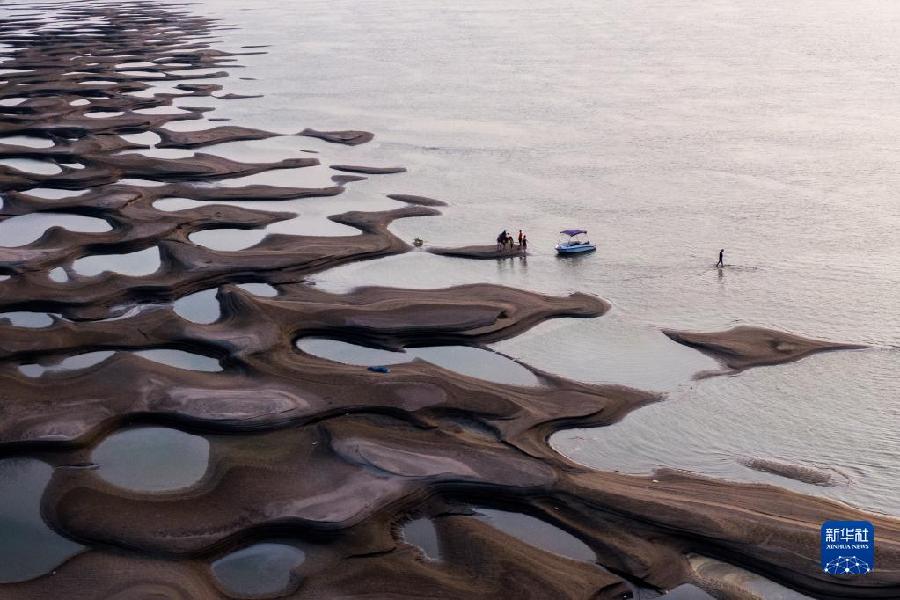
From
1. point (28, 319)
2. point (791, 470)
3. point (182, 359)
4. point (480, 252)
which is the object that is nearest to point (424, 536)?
point (791, 470)

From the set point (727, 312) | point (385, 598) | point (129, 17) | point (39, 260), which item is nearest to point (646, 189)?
point (727, 312)

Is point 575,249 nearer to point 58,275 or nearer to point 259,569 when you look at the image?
point 58,275

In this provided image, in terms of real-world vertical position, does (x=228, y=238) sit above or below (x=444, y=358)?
above

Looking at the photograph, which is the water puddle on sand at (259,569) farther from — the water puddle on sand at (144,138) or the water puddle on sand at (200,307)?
the water puddle on sand at (144,138)

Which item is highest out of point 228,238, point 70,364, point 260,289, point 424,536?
point 228,238

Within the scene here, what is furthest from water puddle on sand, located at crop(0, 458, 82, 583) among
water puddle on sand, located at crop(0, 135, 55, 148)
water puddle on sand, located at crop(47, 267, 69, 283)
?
water puddle on sand, located at crop(0, 135, 55, 148)

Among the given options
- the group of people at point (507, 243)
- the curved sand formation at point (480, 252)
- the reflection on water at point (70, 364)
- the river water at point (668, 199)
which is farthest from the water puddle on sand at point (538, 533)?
the group of people at point (507, 243)

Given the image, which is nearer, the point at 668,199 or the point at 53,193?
the point at 668,199
